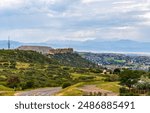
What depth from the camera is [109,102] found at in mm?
23844

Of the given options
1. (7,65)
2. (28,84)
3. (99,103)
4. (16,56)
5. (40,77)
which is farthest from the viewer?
(16,56)

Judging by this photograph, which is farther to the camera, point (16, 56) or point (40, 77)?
point (16, 56)

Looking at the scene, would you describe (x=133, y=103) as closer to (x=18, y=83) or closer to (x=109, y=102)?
(x=109, y=102)

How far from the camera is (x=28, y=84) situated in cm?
9306

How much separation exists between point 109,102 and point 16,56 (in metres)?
178

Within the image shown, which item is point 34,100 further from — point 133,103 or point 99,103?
point 133,103

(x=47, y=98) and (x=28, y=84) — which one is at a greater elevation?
(x=47, y=98)

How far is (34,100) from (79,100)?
8.64 ft

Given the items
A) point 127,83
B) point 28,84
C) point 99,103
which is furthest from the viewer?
point 28,84

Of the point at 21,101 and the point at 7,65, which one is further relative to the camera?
the point at 7,65

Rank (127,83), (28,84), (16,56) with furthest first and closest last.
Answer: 1. (16,56)
2. (28,84)
3. (127,83)

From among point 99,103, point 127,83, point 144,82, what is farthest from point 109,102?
point 127,83

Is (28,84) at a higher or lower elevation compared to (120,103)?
lower

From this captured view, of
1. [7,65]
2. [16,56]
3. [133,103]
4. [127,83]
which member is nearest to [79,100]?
[133,103]
